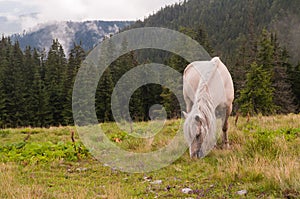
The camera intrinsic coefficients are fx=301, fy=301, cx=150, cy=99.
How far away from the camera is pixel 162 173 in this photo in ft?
20.1

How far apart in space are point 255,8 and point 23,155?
18795 centimetres

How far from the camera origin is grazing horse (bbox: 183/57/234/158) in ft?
20.0

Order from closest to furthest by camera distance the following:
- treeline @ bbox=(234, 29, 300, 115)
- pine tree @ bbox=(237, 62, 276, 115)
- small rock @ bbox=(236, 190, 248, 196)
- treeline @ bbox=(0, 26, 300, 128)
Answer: small rock @ bbox=(236, 190, 248, 196) → pine tree @ bbox=(237, 62, 276, 115) → treeline @ bbox=(234, 29, 300, 115) → treeline @ bbox=(0, 26, 300, 128)

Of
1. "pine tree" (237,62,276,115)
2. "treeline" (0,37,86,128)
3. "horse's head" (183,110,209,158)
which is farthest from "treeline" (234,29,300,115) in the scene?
"treeline" (0,37,86,128)

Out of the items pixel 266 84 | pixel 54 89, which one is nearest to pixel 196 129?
pixel 266 84

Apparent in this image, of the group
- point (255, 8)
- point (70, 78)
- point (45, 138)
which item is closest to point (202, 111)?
point (45, 138)

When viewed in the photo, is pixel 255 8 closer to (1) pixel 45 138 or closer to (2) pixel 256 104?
(2) pixel 256 104

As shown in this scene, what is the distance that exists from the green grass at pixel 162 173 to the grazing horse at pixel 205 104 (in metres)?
0.41

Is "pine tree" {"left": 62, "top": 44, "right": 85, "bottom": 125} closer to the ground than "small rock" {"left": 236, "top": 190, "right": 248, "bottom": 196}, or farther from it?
farther from it

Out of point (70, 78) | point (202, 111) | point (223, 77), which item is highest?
point (70, 78)

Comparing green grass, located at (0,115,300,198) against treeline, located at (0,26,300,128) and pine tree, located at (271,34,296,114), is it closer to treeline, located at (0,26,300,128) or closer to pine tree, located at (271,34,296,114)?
treeline, located at (0,26,300,128)

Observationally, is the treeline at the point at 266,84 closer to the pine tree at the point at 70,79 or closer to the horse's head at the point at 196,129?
the horse's head at the point at 196,129

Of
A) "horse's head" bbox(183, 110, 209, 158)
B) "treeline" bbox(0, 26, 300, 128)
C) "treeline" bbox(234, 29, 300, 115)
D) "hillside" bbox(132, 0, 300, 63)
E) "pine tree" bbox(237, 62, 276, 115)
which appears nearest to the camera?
"horse's head" bbox(183, 110, 209, 158)

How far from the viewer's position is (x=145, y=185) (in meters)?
5.29
